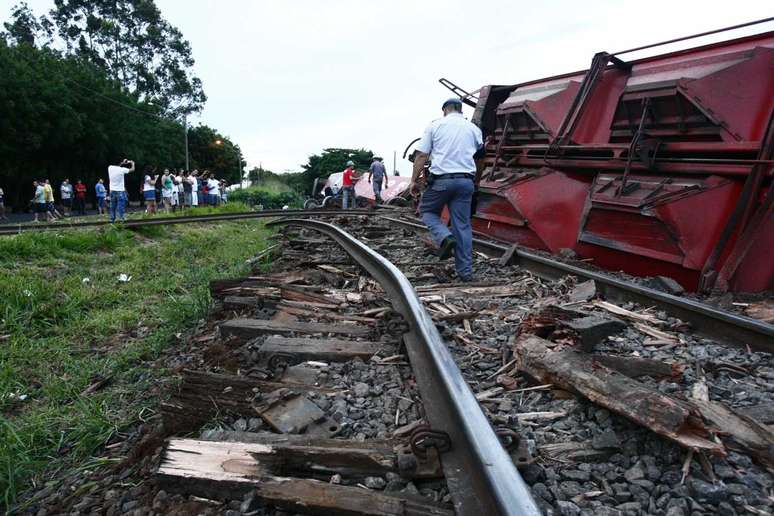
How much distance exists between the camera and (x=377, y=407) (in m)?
2.04

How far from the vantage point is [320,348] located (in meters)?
2.60

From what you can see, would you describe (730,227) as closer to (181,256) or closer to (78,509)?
(78,509)

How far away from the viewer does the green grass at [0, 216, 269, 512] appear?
2.29 meters

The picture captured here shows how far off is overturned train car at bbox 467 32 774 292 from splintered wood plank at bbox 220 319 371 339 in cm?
306

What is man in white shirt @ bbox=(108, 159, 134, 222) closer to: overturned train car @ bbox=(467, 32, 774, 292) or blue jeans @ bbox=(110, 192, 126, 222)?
blue jeans @ bbox=(110, 192, 126, 222)

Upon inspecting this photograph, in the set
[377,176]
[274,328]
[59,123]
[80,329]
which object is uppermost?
[59,123]

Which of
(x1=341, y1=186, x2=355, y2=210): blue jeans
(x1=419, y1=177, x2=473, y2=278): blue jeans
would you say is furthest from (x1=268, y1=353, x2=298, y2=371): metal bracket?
(x1=341, y1=186, x2=355, y2=210): blue jeans

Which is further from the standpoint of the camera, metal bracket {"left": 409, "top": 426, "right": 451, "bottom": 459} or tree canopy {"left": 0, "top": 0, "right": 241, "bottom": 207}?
tree canopy {"left": 0, "top": 0, "right": 241, "bottom": 207}

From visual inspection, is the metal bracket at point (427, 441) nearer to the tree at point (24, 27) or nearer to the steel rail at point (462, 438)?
the steel rail at point (462, 438)

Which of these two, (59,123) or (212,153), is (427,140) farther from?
(212,153)

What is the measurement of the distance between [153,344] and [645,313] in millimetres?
3341

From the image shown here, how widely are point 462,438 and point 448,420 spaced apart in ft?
0.55

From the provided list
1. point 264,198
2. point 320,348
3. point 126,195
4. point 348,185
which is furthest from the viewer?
point 264,198

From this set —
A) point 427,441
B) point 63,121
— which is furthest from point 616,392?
Answer: point 63,121
